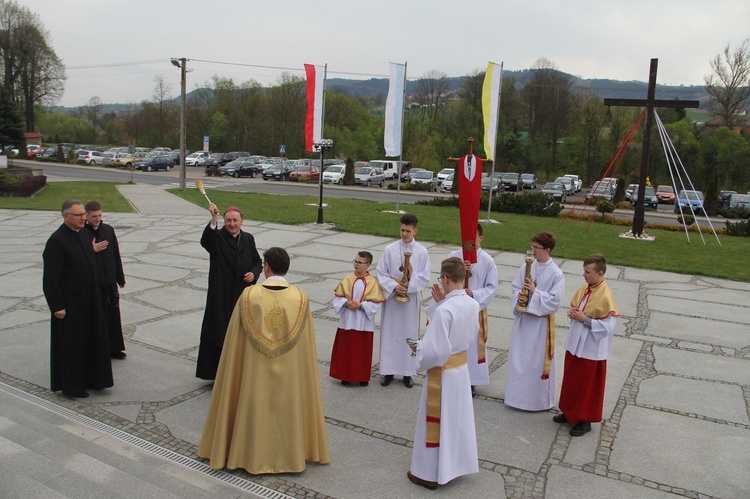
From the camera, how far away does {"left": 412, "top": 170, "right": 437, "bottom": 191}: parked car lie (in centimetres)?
4272

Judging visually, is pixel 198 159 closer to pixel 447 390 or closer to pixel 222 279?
pixel 222 279

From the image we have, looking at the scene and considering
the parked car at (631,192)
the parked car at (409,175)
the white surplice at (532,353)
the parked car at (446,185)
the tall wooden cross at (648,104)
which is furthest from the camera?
the parked car at (409,175)

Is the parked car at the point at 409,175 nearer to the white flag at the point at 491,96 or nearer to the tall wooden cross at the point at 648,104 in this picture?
the white flag at the point at 491,96

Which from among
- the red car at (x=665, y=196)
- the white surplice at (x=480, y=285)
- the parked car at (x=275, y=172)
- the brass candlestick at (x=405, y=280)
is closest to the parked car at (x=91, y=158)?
the parked car at (x=275, y=172)

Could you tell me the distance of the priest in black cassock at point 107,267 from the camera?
6.93 metres

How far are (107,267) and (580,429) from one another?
5476 mm

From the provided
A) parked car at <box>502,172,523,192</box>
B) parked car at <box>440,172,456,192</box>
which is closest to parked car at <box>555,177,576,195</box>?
parked car at <box>502,172,523,192</box>

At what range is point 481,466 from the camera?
510cm

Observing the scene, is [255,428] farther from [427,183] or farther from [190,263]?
[427,183]

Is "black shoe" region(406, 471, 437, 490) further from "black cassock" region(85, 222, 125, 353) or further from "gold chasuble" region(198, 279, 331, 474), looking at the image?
"black cassock" region(85, 222, 125, 353)

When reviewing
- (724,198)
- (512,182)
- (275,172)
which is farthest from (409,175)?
(724,198)

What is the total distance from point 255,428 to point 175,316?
5.20 metres

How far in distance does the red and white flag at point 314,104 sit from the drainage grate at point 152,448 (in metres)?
16.7

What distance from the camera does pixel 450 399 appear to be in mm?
4590
